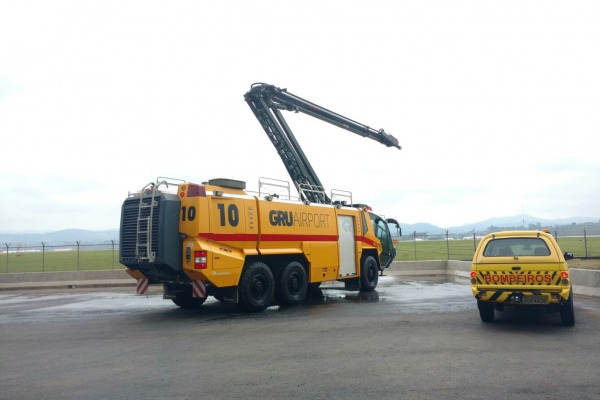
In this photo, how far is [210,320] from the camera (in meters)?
10.1

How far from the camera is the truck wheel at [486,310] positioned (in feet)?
28.9

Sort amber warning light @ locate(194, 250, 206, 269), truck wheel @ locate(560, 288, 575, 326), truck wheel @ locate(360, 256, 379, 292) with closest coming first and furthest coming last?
truck wheel @ locate(560, 288, 575, 326) < amber warning light @ locate(194, 250, 206, 269) < truck wheel @ locate(360, 256, 379, 292)

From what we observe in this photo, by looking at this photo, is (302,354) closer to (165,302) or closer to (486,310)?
(486,310)

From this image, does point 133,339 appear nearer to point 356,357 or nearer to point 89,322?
point 89,322

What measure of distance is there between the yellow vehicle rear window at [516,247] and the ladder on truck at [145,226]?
674 centimetres

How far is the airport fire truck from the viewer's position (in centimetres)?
1014

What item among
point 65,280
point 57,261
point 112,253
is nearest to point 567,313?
point 65,280

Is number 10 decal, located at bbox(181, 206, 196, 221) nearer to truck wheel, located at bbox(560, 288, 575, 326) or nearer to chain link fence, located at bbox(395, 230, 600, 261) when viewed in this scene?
truck wheel, located at bbox(560, 288, 575, 326)

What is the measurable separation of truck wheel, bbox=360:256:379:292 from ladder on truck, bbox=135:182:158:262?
740cm

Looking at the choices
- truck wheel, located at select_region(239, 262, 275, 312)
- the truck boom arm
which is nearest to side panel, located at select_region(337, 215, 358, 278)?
the truck boom arm

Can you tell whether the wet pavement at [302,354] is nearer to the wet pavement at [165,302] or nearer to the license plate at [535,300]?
the wet pavement at [165,302]

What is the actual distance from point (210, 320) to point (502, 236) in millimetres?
6125

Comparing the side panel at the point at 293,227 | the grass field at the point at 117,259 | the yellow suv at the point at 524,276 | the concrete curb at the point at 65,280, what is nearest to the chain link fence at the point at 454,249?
the grass field at the point at 117,259

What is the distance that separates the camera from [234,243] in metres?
10.8
